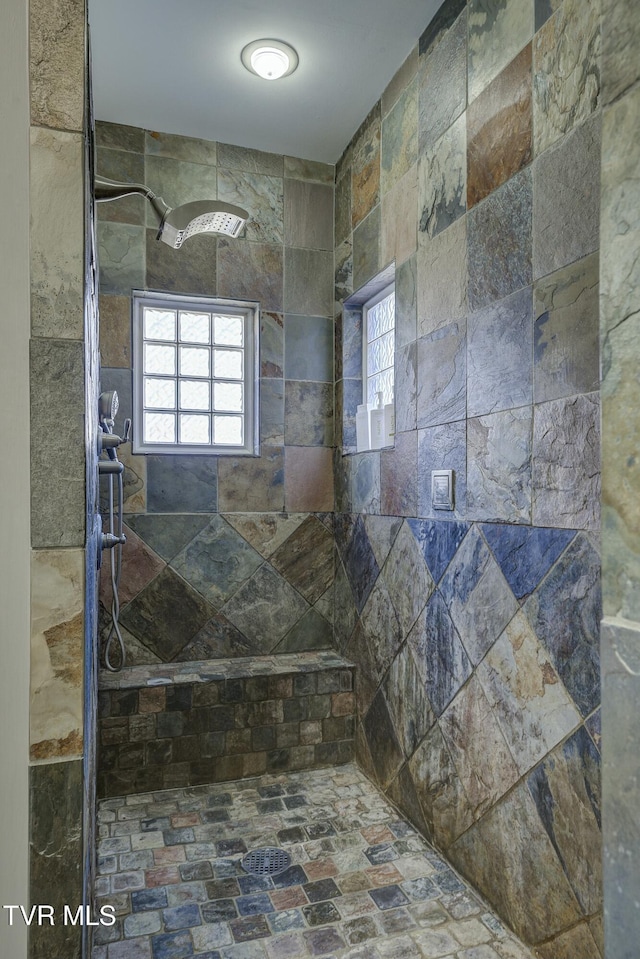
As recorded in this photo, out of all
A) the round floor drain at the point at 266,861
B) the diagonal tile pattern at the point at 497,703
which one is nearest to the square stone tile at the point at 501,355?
the diagonal tile pattern at the point at 497,703

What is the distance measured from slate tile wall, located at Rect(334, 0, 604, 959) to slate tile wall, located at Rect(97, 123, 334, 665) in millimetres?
565

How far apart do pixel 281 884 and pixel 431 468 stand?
1.44 meters

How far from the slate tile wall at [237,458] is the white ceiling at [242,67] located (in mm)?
174

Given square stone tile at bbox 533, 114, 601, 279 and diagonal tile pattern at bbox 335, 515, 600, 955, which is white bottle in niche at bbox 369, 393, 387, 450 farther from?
square stone tile at bbox 533, 114, 601, 279

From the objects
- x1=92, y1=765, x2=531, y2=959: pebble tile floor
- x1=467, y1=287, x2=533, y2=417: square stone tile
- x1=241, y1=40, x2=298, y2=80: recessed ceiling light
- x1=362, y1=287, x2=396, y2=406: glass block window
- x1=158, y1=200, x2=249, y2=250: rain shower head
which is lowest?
x1=92, y1=765, x2=531, y2=959: pebble tile floor

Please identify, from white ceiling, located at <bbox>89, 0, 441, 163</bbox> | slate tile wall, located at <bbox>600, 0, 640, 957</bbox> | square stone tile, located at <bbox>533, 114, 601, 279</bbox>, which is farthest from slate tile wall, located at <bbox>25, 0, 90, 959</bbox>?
white ceiling, located at <bbox>89, 0, 441, 163</bbox>

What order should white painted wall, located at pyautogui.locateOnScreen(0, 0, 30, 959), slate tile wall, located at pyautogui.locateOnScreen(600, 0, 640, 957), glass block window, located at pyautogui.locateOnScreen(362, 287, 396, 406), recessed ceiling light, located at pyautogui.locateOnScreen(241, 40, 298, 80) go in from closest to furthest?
slate tile wall, located at pyautogui.locateOnScreen(600, 0, 640, 957) → white painted wall, located at pyautogui.locateOnScreen(0, 0, 30, 959) → recessed ceiling light, located at pyautogui.locateOnScreen(241, 40, 298, 80) → glass block window, located at pyautogui.locateOnScreen(362, 287, 396, 406)

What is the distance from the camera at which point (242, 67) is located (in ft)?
8.21

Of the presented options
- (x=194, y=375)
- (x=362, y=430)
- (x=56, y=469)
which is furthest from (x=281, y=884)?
(x=194, y=375)

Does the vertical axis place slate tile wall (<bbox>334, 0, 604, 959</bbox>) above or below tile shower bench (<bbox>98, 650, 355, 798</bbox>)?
above

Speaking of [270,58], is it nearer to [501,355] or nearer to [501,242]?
[501,242]

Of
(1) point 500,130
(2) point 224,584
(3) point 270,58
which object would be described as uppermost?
(3) point 270,58

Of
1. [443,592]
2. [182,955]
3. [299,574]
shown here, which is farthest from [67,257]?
[299,574]

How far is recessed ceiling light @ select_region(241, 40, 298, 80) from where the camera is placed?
2.38 metres
